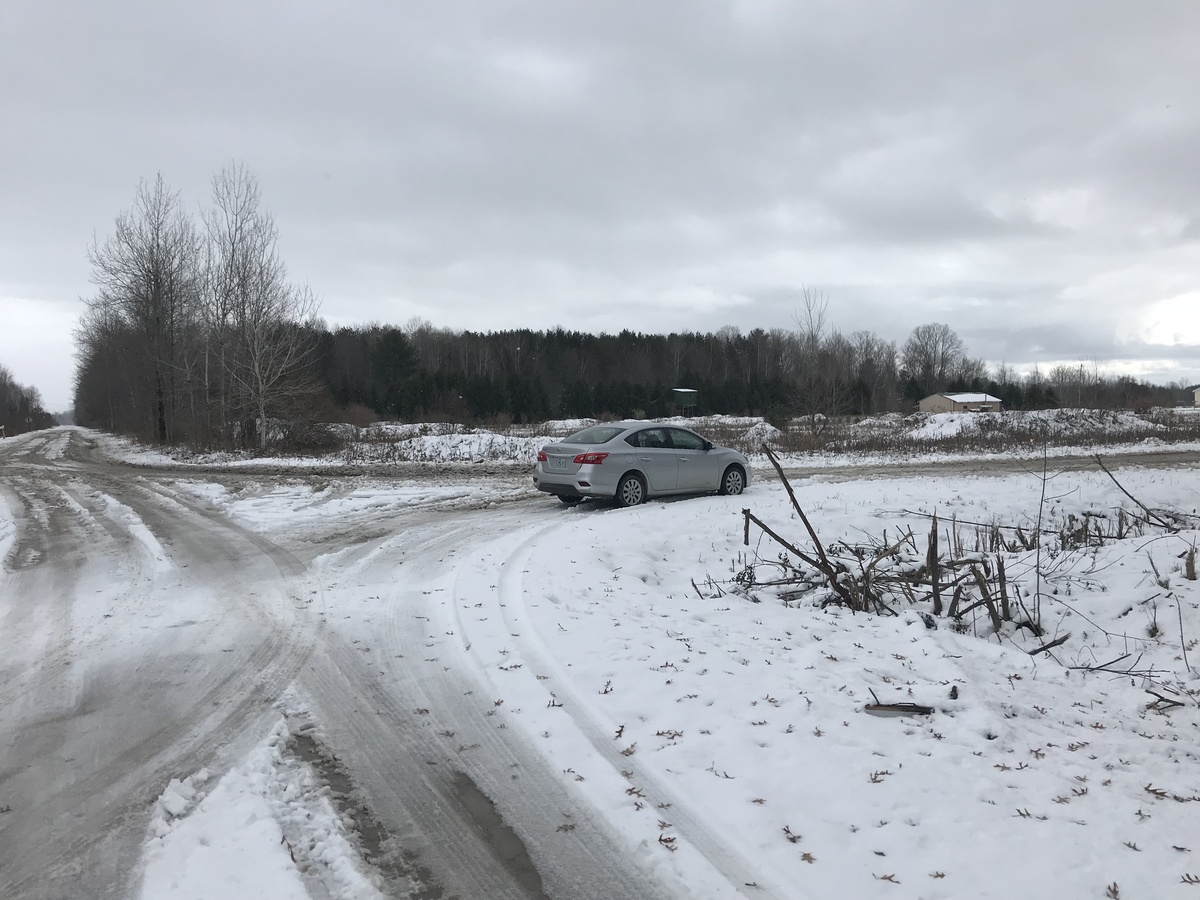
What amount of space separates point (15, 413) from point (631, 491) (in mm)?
95087

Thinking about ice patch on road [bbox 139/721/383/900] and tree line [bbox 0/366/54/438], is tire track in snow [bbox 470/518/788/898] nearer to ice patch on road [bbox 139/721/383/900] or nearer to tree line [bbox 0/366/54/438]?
ice patch on road [bbox 139/721/383/900]

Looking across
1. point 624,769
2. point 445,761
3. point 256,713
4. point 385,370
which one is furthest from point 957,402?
point 256,713

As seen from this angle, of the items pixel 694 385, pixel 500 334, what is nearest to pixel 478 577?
pixel 694 385

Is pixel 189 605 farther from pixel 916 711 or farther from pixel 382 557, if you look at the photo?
pixel 916 711

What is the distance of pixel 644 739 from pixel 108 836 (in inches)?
101

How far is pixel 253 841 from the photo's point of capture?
3.00m

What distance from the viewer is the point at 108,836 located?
10.1ft

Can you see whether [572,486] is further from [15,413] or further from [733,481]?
[15,413]

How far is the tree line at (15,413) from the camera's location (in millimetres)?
73500

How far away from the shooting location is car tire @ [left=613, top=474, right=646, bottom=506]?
12.3 metres

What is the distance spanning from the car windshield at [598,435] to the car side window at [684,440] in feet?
3.69

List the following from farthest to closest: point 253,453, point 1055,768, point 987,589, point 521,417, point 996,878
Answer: point 521,417 → point 253,453 → point 987,589 → point 1055,768 → point 996,878

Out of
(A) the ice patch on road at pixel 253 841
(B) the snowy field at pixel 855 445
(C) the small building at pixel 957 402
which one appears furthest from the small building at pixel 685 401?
(A) the ice patch on road at pixel 253 841

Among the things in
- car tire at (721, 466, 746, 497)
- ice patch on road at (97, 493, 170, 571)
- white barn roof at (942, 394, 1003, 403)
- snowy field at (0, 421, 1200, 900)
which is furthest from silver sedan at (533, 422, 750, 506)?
white barn roof at (942, 394, 1003, 403)
